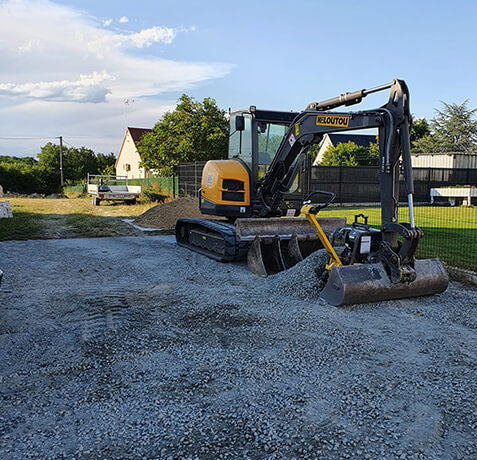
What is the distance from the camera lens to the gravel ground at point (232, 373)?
272 centimetres

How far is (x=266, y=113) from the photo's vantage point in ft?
27.1

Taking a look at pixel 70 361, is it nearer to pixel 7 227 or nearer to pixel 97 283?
pixel 97 283

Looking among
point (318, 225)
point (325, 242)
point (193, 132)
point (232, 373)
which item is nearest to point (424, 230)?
point (318, 225)

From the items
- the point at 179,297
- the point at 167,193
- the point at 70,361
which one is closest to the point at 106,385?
the point at 70,361

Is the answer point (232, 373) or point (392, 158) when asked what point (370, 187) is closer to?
point (392, 158)

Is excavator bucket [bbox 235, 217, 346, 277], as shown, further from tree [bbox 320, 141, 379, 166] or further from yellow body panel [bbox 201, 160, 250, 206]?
tree [bbox 320, 141, 379, 166]

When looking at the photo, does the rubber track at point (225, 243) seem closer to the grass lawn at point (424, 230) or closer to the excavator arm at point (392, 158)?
the excavator arm at point (392, 158)

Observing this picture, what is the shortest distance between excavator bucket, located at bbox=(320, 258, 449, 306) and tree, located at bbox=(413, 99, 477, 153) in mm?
37184

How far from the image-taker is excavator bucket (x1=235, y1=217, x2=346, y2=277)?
742 centimetres

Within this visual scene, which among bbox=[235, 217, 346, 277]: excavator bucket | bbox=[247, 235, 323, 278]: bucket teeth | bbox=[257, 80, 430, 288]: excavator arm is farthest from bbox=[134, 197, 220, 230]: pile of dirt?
bbox=[257, 80, 430, 288]: excavator arm

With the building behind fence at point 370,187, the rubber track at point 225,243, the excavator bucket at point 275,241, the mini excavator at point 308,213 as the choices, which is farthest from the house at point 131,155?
the excavator bucket at point 275,241

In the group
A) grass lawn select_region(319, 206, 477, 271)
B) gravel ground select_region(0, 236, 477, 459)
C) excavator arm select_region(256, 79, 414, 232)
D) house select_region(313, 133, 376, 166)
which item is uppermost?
house select_region(313, 133, 376, 166)

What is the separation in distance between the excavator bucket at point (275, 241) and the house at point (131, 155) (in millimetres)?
31250

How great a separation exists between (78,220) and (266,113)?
9541 mm
